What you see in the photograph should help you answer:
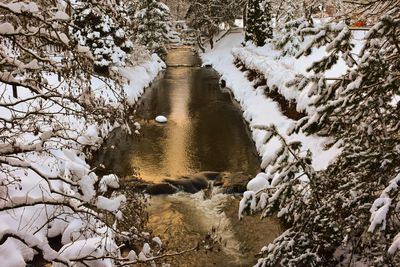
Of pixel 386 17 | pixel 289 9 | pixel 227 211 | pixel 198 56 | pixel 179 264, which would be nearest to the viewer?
pixel 386 17

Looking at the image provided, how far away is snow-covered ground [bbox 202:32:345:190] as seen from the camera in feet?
35.4

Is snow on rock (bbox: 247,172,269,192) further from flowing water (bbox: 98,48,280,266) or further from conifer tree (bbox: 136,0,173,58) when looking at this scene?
conifer tree (bbox: 136,0,173,58)

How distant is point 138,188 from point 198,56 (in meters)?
31.6

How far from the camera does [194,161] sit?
13547 millimetres

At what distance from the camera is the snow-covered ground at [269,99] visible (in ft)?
35.4

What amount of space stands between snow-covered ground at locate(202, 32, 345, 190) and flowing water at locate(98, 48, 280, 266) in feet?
2.12

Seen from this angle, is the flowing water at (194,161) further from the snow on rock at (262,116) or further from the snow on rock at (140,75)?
the snow on rock at (140,75)

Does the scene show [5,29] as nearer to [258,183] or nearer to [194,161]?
[258,183]

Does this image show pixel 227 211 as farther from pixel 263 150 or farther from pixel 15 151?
pixel 15 151

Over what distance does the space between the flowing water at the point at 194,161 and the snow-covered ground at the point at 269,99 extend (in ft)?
2.12

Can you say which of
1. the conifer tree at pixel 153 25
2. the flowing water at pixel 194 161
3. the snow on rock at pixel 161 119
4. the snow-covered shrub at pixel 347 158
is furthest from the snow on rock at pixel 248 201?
the conifer tree at pixel 153 25

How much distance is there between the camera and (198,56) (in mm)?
41719

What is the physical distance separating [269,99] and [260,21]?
14391mm

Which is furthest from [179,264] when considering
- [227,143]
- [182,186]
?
[227,143]
